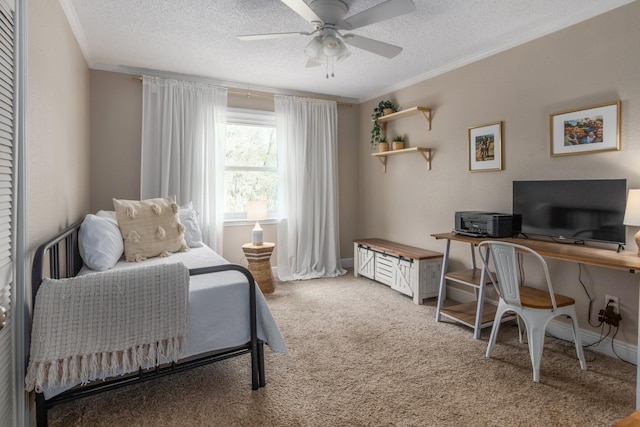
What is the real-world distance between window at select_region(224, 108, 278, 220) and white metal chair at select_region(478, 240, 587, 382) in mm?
2904

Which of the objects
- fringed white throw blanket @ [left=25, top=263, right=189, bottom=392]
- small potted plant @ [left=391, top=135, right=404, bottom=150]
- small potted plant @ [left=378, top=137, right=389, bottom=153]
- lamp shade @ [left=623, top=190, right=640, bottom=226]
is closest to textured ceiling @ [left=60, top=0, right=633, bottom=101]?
small potted plant @ [left=391, top=135, right=404, bottom=150]

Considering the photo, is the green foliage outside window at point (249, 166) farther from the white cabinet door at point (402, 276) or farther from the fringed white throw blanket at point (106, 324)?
the fringed white throw blanket at point (106, 324)

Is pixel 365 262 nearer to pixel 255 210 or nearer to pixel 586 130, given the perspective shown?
pixel 255 210

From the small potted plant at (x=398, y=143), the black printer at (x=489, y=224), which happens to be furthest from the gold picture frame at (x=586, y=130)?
the small potted plant at (x=398, y=143)

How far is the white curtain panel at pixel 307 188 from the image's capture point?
14.5 feet

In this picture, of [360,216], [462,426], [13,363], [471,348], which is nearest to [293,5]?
[13,363]

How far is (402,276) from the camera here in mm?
3691

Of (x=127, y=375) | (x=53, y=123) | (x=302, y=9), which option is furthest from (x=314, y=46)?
(x=127, y=375)

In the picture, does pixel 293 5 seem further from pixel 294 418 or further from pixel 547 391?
pixel 547 391

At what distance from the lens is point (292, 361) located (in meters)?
2.31

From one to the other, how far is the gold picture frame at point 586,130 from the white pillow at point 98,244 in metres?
3.42

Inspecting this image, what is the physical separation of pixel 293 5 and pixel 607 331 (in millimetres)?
3008

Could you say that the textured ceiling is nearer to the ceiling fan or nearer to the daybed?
the ceiling fan

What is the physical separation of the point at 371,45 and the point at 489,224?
5.52 feet
